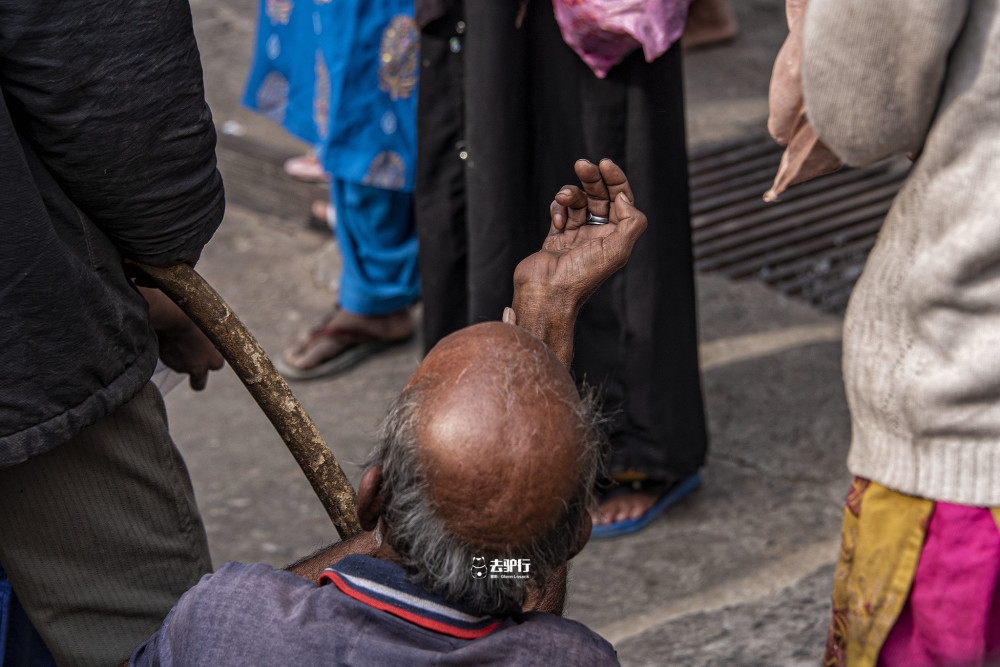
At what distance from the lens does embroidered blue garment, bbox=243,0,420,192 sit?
10.3ft

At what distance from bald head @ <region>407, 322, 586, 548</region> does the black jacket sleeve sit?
53 cm

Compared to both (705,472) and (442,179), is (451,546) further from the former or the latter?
(705,472)

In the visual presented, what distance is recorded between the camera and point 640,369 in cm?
260

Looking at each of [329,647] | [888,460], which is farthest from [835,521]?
[329,647]

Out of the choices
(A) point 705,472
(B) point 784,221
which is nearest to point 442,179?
(A) point 705,472

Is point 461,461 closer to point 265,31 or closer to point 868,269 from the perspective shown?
point 868,269

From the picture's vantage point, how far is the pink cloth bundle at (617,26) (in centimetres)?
219

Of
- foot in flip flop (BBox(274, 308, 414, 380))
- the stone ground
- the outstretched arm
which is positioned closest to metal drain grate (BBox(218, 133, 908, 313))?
the stone ground

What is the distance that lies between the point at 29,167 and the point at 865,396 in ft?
3.75

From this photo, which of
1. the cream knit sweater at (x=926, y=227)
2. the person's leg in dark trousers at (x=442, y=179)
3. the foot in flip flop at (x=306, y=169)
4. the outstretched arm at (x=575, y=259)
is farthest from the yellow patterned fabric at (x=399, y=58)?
the cream knit sweater at (x=926, y=227)

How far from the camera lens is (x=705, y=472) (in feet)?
9.90

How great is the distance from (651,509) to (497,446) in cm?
168

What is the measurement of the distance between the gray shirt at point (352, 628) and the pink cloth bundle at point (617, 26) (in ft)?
4.26

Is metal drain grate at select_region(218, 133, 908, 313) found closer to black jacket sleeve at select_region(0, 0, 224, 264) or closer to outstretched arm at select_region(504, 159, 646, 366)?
outstretched arm at select_region(504, 159, 646, 366)
